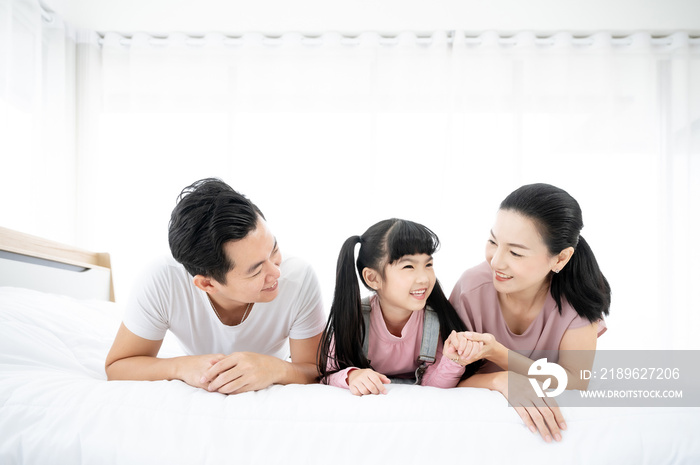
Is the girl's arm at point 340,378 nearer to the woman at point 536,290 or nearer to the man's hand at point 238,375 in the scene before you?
the man's hand at point 238,375

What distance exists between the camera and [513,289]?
1.35 meters

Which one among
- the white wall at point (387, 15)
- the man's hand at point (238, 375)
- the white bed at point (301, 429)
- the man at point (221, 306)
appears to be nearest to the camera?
the white bed at point (301, 429)

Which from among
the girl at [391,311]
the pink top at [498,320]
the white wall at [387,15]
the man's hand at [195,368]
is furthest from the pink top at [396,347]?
the white wall at [387,15]

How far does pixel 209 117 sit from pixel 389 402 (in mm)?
2852

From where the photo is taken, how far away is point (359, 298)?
1.39 metres

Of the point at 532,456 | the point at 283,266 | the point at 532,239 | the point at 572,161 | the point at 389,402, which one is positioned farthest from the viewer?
the point at 572,161

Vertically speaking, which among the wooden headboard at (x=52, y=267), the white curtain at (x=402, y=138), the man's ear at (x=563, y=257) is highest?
the white curtain at (x=402, y=138)

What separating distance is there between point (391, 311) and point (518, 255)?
427 mm

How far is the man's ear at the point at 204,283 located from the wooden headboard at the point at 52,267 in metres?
1.03

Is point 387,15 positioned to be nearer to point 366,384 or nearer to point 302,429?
point 366,384

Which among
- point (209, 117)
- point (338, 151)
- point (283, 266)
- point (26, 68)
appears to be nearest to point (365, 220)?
point (338, 151)

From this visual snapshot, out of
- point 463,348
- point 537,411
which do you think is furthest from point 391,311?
point 537,411

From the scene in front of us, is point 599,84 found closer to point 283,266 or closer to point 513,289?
point 513,289

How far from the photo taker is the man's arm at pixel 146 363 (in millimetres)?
1125
